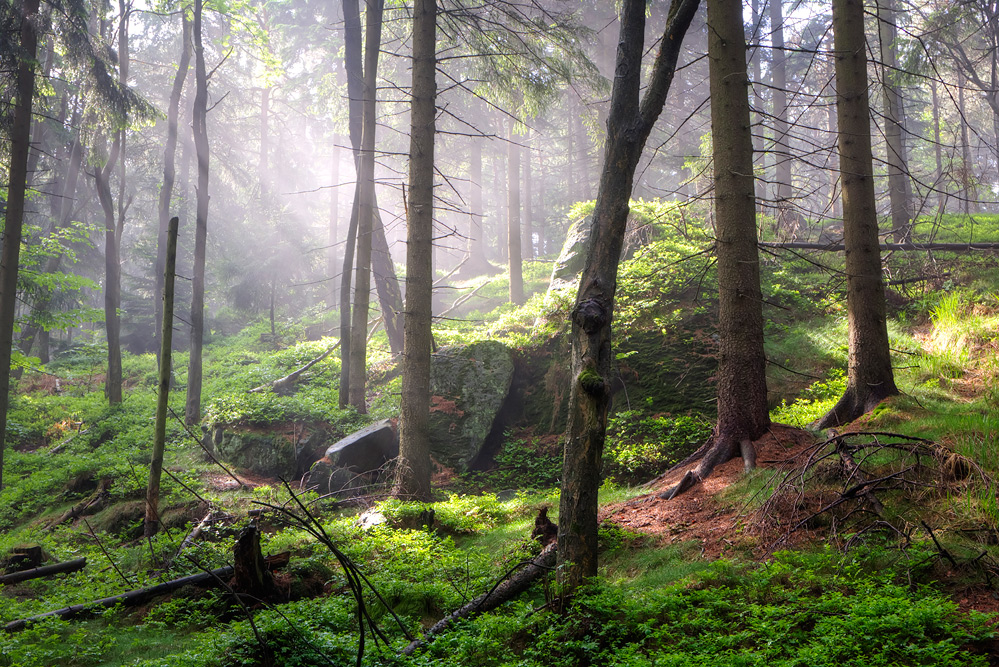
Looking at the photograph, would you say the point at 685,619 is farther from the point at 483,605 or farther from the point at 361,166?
the point at 361,166

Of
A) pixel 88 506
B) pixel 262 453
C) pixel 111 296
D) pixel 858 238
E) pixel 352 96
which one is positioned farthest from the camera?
pixel 111 296

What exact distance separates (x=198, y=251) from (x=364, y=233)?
6.23 meters

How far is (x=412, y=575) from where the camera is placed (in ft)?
18.4

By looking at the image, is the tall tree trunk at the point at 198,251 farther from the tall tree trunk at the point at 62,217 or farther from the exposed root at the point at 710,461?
the exposed root at the point at 710,461

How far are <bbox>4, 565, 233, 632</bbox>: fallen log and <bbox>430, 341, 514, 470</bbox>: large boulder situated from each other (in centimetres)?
504

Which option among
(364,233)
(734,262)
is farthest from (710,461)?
(364,233)

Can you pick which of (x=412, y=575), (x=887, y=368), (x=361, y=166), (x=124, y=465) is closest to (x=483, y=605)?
(x=412, y=575)

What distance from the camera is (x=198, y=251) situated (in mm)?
16078

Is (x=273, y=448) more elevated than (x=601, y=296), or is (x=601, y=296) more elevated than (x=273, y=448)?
(x=601, y=296)

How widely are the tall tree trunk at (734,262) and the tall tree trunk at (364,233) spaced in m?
8.05

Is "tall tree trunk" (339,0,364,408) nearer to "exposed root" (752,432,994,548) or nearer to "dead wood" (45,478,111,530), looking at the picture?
"dead wood" (45,478,111,530)

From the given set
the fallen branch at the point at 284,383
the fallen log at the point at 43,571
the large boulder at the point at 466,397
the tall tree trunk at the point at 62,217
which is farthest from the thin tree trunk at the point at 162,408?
the tall tree trunk at the point at 62,217

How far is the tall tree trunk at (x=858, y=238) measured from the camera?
6.82 m

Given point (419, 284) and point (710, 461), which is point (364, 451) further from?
point (710, 461)
